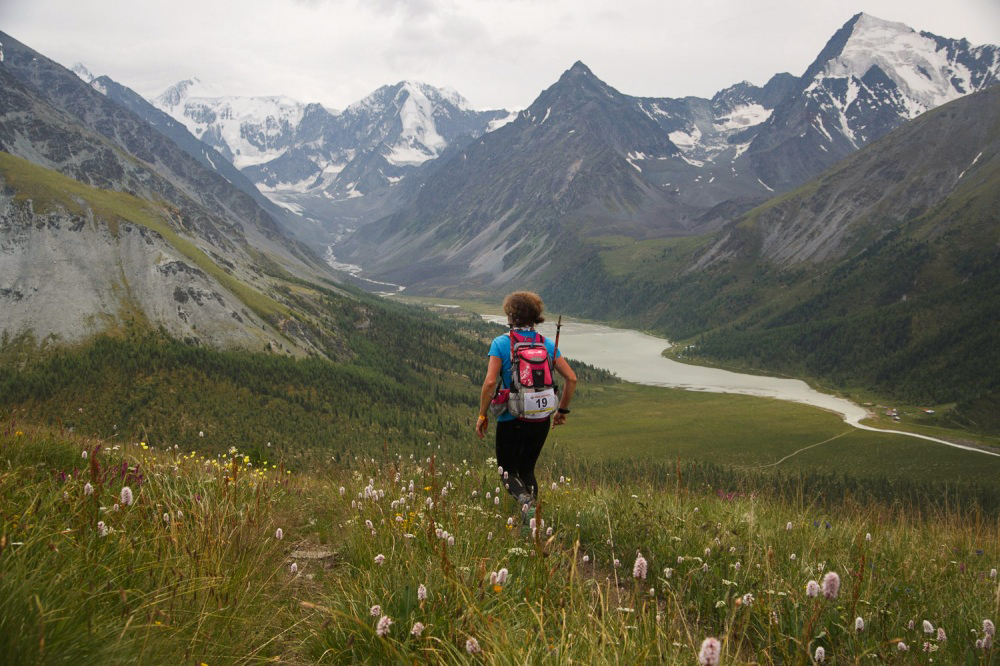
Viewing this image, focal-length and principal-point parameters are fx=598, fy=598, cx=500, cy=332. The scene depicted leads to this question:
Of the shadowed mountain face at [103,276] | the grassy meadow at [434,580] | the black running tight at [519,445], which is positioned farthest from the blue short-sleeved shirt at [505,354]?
the shadowed mountain face at [103,276]

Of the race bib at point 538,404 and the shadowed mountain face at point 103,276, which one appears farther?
the shadowed mountain face at point 103,276

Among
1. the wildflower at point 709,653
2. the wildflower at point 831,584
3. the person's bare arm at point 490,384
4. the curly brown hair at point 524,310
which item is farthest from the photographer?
the curly brown hair at point 524,310

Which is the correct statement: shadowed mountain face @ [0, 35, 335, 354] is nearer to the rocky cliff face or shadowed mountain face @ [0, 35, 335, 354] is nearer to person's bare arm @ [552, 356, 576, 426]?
the rocky cliff face

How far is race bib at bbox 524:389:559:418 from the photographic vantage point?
8.70 meters

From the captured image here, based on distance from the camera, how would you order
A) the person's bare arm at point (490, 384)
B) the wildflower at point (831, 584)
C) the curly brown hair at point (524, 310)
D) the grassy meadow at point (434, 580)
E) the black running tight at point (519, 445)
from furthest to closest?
the curly brown hair at point (524, 310) → the black running tight at point (519, 445) → the person's bare arm at point (490, 384) → the grassy meadow at point (434, 580) → the wildflower at point (831, 584)

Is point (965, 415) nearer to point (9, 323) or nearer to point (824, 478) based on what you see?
point (824, 478)

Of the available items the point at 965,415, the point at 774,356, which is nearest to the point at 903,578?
the point at 965,415

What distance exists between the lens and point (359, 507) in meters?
7.20

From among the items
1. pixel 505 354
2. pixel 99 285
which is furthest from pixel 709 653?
pixel 99 285

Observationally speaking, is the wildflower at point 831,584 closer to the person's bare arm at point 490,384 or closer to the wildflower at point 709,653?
the wildflower at point 709,653

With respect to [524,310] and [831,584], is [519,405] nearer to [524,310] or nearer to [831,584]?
[524,310]

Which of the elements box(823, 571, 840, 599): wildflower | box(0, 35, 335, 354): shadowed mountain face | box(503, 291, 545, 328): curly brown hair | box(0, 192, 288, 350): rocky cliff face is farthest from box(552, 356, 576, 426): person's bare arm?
box(0, 35, 335, 354): shadowed mountain face

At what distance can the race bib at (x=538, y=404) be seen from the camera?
343 inches

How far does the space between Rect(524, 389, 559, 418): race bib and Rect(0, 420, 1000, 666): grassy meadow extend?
1372 mm
